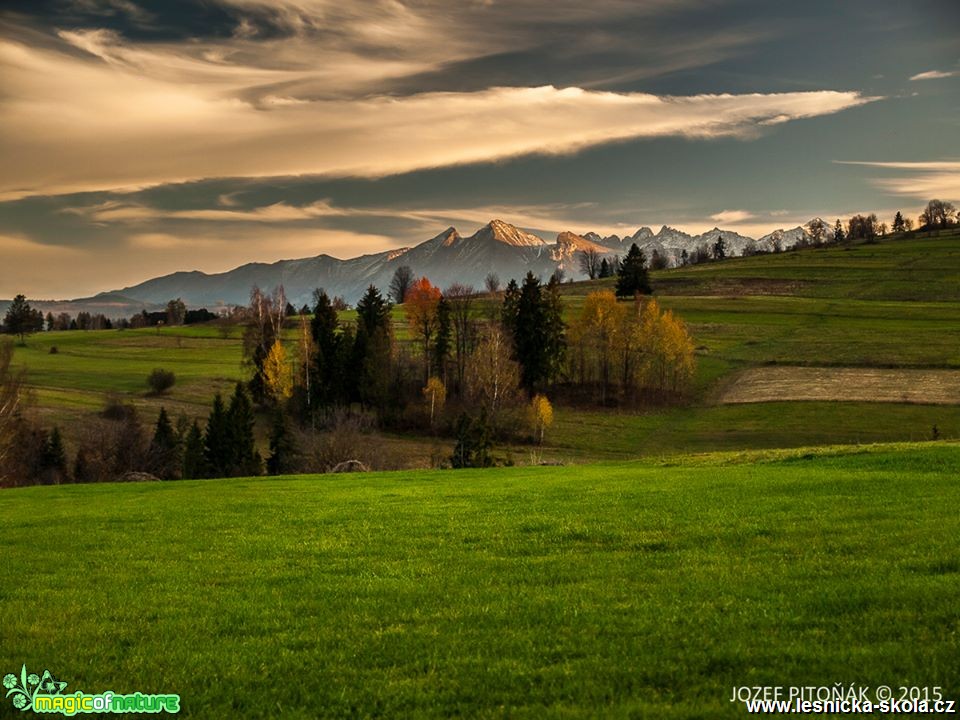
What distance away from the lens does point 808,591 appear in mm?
11914

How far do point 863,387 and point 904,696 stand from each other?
96543 millimetres

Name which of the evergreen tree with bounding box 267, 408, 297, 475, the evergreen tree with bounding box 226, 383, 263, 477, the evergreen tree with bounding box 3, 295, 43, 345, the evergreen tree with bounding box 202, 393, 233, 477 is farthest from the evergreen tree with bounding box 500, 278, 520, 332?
the evergreen tree with bounding box 3, 295, 43, 345

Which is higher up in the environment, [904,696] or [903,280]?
[903,280]

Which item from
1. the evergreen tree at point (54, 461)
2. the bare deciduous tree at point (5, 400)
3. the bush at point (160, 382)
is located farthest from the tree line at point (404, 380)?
the bush at point (160, 382)

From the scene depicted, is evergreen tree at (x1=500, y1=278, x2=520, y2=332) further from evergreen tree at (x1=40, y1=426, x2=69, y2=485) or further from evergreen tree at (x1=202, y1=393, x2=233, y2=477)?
evergreen tree at (x1=40, y1=426, x2=69, y2=485)

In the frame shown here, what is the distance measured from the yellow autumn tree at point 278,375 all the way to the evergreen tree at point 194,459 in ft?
91.9

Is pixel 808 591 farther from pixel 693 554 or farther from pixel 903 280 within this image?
pixel 903 280

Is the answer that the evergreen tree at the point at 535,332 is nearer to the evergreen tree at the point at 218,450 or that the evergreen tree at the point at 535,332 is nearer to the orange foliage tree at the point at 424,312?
the orange foliage tree at the point at 424,312

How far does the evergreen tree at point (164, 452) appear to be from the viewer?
249 ft

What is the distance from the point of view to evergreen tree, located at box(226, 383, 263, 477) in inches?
2891

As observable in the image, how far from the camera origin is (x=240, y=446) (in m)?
75.2

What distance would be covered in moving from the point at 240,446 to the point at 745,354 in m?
81.6

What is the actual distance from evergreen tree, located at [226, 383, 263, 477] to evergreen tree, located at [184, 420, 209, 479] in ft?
8.61

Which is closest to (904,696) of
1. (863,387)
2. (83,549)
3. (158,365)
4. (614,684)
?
(614,684)
